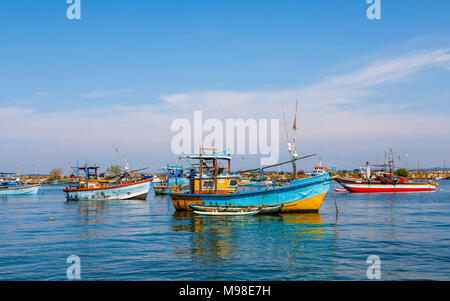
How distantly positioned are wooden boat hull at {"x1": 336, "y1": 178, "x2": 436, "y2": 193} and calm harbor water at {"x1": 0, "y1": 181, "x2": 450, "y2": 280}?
48935 millimetres

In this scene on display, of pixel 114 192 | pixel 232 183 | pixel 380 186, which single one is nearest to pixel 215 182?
pixel 232 183

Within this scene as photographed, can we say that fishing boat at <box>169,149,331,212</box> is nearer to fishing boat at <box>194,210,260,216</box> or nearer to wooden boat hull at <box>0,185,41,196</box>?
fishing boat at <box>194,210,260,216</box>

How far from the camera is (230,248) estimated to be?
19.8m

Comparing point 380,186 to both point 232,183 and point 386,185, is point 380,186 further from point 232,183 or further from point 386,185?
point 232,183

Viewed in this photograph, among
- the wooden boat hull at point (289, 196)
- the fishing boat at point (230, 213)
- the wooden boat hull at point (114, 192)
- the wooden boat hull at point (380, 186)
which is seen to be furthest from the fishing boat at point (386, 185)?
the fishing boat at point (230, 213)

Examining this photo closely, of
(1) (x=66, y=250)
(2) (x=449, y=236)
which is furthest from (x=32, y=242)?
(2) (x=449, y=236)

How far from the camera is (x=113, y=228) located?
28.8 meters

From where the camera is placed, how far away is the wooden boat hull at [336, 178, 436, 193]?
78625mm

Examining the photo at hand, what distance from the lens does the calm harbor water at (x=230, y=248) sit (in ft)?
49.6

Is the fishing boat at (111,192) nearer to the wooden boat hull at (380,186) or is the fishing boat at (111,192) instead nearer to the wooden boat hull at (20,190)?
the wooden boat hull at (20,190)

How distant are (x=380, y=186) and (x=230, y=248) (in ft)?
223
